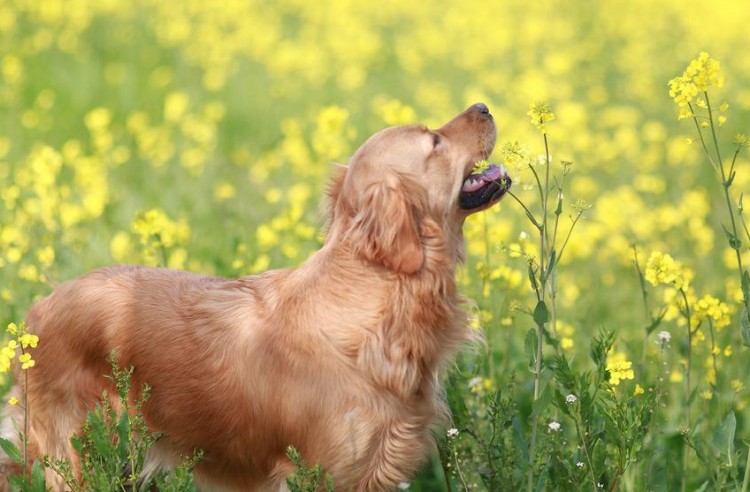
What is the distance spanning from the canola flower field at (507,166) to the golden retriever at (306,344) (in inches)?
9.4

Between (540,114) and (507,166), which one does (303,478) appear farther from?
(540,114)

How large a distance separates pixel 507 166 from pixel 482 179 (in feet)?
1.80

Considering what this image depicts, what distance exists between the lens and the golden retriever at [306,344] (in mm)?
3578

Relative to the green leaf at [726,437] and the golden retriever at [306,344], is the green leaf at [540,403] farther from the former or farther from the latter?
the green leaf at [726,437]

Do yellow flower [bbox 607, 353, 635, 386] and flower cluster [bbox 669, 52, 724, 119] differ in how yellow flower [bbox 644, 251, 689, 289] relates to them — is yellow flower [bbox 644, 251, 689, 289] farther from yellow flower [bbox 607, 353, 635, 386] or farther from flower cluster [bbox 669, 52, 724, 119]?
flower cluster [bbox 669, 52, 724, 119]

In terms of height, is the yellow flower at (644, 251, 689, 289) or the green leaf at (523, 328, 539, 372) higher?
the yellow flower at (644, 251, 689, 289)

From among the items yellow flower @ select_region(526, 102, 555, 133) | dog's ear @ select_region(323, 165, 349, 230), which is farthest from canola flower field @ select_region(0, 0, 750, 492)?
dog's ear @ select_region(323, 165, 349, 230)

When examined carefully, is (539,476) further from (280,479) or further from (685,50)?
(685,50)

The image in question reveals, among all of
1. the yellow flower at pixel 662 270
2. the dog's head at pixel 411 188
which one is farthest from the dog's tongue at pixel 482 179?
the yellow flower at pixel 662 270

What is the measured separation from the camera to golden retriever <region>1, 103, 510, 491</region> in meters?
3.58

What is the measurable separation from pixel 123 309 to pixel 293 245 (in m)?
1.79

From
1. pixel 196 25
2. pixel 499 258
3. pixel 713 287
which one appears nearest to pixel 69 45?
pixel 196 25

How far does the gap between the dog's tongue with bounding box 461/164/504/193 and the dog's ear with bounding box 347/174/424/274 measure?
0.29 meters

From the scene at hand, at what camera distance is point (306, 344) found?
3.62 meters
